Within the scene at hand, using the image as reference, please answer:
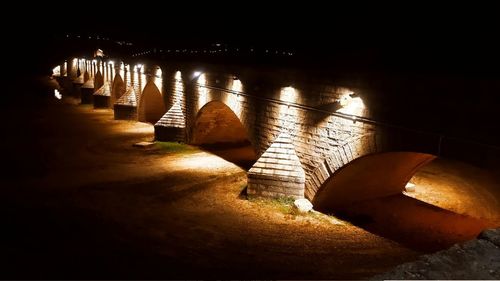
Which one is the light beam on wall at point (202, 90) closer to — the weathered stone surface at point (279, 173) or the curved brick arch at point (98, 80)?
the weathered stone surface at point (279, 173)

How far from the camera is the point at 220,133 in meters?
19.4

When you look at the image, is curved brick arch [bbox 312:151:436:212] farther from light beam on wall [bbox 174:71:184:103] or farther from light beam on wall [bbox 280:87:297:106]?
light beam on wall [bbox 174:71:184:103]

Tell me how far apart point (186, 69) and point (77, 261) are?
1251cm

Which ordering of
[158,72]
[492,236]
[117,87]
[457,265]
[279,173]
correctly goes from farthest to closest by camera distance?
[117,87] < [158,72] < [279,173] < [492,236] < [457,265]

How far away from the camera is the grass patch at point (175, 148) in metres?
17.8

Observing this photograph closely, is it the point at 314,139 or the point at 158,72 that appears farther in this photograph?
the point at 158,72

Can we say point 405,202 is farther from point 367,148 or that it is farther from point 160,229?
point 160,229

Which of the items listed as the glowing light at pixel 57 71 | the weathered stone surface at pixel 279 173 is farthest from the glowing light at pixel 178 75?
the glowing light at pixel 57 71

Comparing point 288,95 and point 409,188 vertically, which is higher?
point 288,95

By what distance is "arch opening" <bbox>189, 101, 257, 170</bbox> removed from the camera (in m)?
18.1

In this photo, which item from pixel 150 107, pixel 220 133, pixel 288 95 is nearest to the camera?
pixel 288 95

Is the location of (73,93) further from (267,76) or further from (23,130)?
(267,76)

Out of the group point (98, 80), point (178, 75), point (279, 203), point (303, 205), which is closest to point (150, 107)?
point (178, 75)

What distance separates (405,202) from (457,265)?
1052 cm
